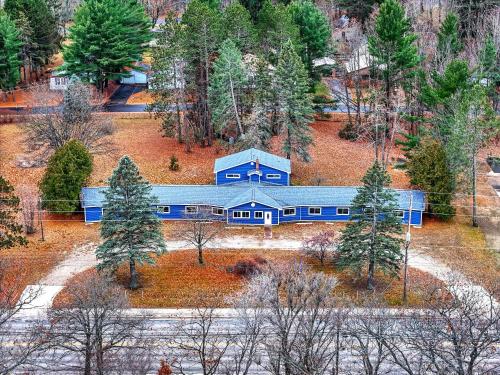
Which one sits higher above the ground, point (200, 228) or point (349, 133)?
point (349, 133)

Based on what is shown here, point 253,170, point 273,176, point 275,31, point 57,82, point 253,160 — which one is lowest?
point 273,176

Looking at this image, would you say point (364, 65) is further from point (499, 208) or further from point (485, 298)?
point (485, 298)

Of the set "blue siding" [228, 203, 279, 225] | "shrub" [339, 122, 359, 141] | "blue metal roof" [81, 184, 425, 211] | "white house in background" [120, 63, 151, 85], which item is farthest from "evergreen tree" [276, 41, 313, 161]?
"white house in background" [120, 63, 151, 85]

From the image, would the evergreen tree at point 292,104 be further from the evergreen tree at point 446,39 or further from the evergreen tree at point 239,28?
the evergreen tree at point 446,39

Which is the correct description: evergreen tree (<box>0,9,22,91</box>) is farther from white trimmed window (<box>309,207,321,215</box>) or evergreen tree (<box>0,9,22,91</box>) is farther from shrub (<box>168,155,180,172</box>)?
white trimmed window (<box>309,207,321,215</box>)

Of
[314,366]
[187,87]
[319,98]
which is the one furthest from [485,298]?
[319,98]

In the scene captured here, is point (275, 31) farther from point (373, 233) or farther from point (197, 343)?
point (197, 343)

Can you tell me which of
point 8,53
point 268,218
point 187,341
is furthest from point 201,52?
point 187,341
